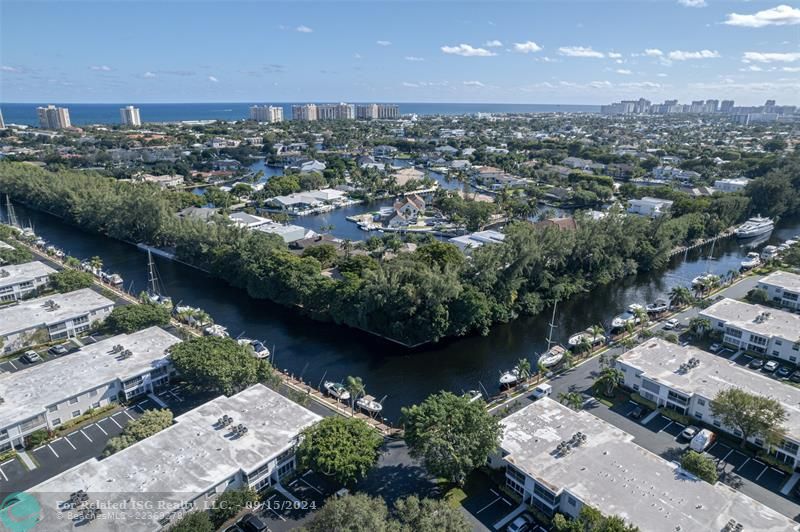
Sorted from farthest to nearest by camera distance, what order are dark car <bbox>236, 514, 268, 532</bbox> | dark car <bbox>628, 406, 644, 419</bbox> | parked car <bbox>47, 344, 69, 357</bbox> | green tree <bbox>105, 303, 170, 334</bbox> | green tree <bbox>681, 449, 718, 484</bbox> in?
green tree <bbox>105, 303, 170, 334</bbox>
parked car <bbox>47, 344, 69, 357</bbox>
dark car <bbox>628, 406, 644, 419</bbox>
green tree <bbox>681, 449, 718, 484</bbox>
dark car <bbox>236, 514, 268, 532</bbox>

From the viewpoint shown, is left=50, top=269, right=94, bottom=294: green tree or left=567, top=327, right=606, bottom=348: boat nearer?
left=567, top=327, right=606, bottom=348: boat

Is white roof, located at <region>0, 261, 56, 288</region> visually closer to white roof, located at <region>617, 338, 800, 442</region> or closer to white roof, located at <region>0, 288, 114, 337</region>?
white roof, located at <region>0, 288, 114, 337</region>

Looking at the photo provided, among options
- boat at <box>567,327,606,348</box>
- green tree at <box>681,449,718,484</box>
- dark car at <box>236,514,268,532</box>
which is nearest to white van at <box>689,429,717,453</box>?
green tree at <box>681,449,718,484</box>

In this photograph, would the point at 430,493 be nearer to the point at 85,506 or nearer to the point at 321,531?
the point at 321,531

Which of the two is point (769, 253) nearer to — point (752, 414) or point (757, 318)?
point (757, 318)

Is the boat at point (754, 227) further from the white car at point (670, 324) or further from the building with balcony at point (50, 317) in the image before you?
the building with balcony at point (50, 317)

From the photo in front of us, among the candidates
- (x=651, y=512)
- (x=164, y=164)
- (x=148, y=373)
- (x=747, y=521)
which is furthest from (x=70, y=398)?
(x=164, y=164)

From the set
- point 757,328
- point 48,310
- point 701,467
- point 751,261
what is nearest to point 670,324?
point 757,328
